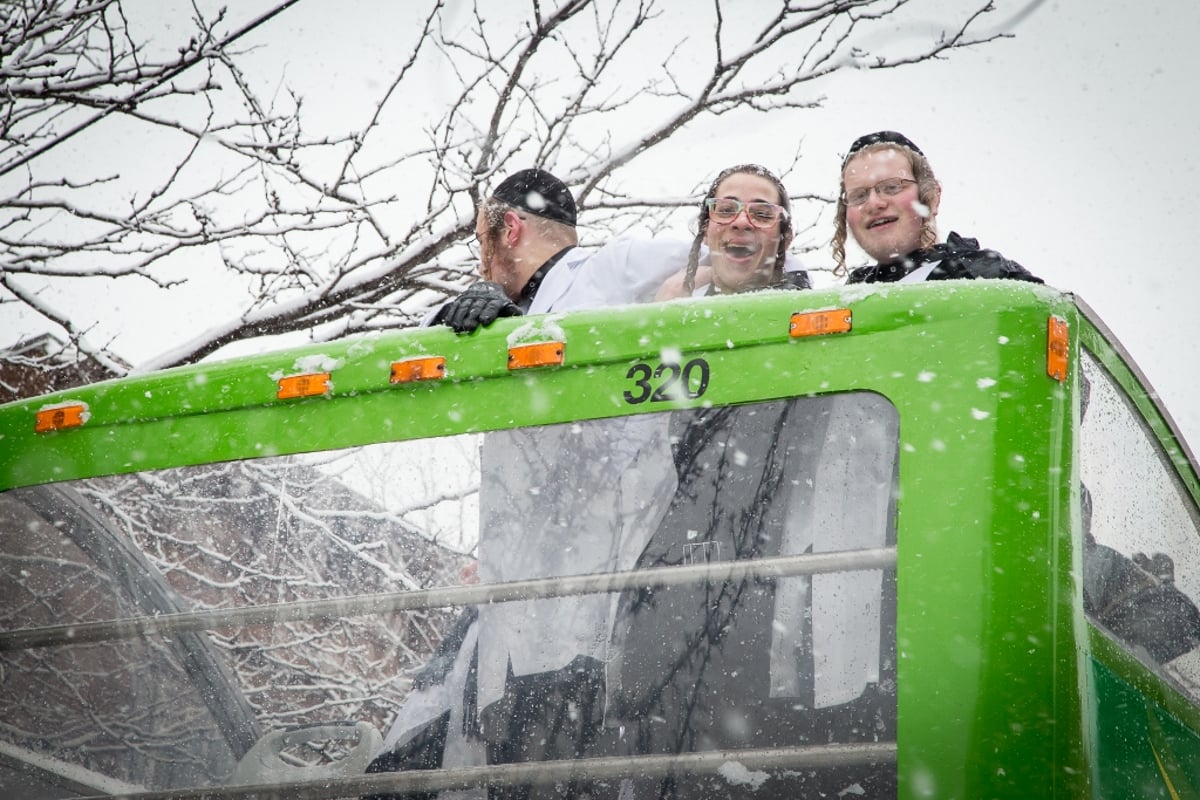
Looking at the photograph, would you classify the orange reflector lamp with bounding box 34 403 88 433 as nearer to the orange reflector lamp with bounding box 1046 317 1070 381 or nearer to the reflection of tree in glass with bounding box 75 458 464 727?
the reflection of tree in glass with bounding box 75 458 464 727

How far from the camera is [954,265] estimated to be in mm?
2840

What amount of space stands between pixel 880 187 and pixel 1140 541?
134cm

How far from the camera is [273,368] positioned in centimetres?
278

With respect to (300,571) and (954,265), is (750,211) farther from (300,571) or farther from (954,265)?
(300,571)

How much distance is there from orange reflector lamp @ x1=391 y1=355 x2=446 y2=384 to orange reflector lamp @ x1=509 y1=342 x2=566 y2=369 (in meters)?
0.18

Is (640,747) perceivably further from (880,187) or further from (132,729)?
(880,187)

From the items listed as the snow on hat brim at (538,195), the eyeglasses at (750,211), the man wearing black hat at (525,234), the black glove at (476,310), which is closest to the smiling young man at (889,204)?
the eyeglasses at (750,211)

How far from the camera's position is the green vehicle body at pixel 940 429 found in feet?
6.50

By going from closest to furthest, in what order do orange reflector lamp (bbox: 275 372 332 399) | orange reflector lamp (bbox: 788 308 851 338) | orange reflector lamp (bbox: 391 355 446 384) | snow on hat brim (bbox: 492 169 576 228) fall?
1. orange reflector lamp (bbox: 788 308 851 338)
2. orange reflector lamp (bbox: 391 355 446 384)
3. orange reflector lamp (bbox: 275 372 332 399)
4. snow on hat brim (bbox: 492 169 576 228)

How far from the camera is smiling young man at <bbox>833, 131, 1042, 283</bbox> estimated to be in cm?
337

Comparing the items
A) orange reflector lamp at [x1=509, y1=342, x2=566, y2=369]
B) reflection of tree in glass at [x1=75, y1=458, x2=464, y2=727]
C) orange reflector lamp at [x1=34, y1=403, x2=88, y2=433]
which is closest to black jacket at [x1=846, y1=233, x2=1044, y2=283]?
orange reflector lamp at [x1=509, y1=342, x2=566, y2=369]

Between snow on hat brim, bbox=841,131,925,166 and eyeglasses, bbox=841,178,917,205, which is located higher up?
snow on hat brim, bbox=841,131,925,166

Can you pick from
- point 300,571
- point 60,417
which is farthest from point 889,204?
point 60,417

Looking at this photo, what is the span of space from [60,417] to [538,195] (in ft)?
6.16
